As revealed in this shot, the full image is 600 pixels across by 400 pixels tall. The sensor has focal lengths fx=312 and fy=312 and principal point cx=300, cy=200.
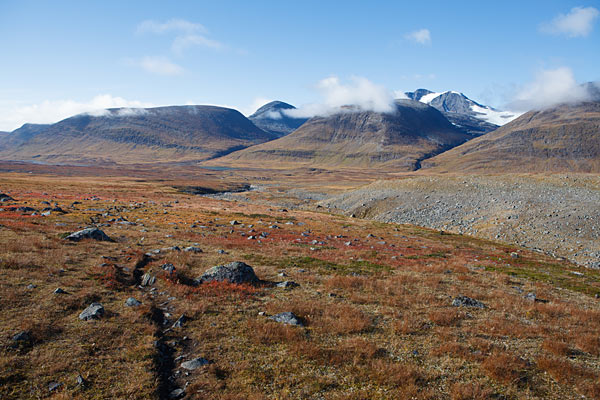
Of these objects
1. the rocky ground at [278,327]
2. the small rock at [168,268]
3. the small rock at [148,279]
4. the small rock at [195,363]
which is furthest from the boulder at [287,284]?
the small rock at [195,363]

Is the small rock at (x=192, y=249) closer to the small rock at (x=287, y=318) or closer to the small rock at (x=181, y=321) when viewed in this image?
the small rock at (x=181, y=321)

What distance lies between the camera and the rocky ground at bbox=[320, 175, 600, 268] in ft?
147

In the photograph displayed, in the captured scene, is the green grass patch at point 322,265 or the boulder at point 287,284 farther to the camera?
the green grass patch at point 322,265

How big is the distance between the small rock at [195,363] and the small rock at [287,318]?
421 centimetres

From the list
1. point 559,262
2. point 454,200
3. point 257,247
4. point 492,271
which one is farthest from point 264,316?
point 454,200

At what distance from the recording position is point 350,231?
49.1 metres

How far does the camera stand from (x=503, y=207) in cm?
5950

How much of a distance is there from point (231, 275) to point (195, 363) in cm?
857

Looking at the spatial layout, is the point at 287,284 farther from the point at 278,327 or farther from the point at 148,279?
the point at 148,279

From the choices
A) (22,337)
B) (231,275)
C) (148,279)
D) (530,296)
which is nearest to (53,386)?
(22,337)

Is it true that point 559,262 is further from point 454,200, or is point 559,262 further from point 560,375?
point 454,200

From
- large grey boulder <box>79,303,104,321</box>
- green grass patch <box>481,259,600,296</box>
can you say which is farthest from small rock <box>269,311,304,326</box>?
green grass patch <box>481,259,600,296</box>

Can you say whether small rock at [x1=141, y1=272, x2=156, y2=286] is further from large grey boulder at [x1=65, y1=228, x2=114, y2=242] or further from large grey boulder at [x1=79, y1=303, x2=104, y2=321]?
large grey boulder at [x1=65, y1=228, x2=114, y2=242]

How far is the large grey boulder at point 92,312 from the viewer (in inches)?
531
